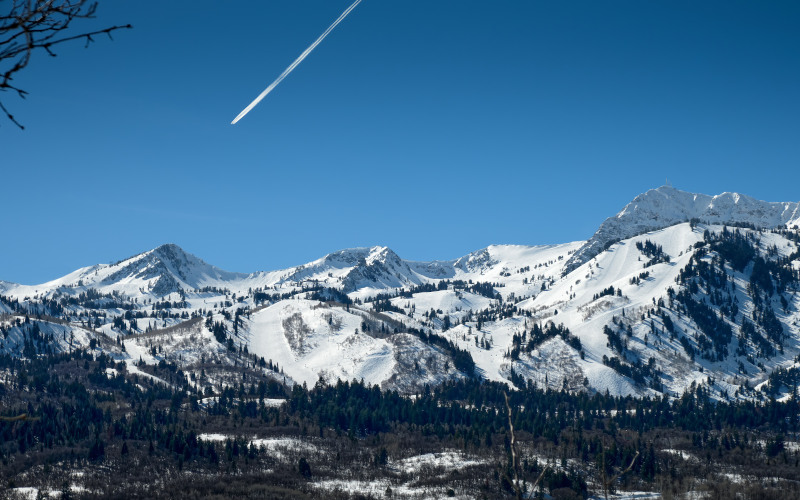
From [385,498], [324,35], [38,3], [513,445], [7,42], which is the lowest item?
[385,498]

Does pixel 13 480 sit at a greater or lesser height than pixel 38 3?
lesser

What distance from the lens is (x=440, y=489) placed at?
186 m

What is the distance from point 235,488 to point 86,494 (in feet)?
108

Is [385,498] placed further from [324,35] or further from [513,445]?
[513,445]

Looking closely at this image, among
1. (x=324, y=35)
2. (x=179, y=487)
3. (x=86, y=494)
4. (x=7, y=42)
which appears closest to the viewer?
(x=7, y=42)

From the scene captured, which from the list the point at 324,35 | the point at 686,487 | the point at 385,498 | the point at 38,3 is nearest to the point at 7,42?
→ the point at 38,3

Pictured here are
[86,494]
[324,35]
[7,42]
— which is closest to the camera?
[7,42]

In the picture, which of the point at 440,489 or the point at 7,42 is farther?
the point at 440,489

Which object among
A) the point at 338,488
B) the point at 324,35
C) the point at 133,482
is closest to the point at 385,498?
the point at 338,488

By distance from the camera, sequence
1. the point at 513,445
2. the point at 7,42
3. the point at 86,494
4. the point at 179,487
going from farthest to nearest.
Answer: the point at 179,487
the point at 86,494
the point at 513,445
the point at 7,42

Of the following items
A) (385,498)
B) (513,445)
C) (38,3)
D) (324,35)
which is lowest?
(385,498)

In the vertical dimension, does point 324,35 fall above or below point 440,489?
above

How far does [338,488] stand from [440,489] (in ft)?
82.4

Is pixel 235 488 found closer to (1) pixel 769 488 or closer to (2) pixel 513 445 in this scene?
(1) pixel 769 488
